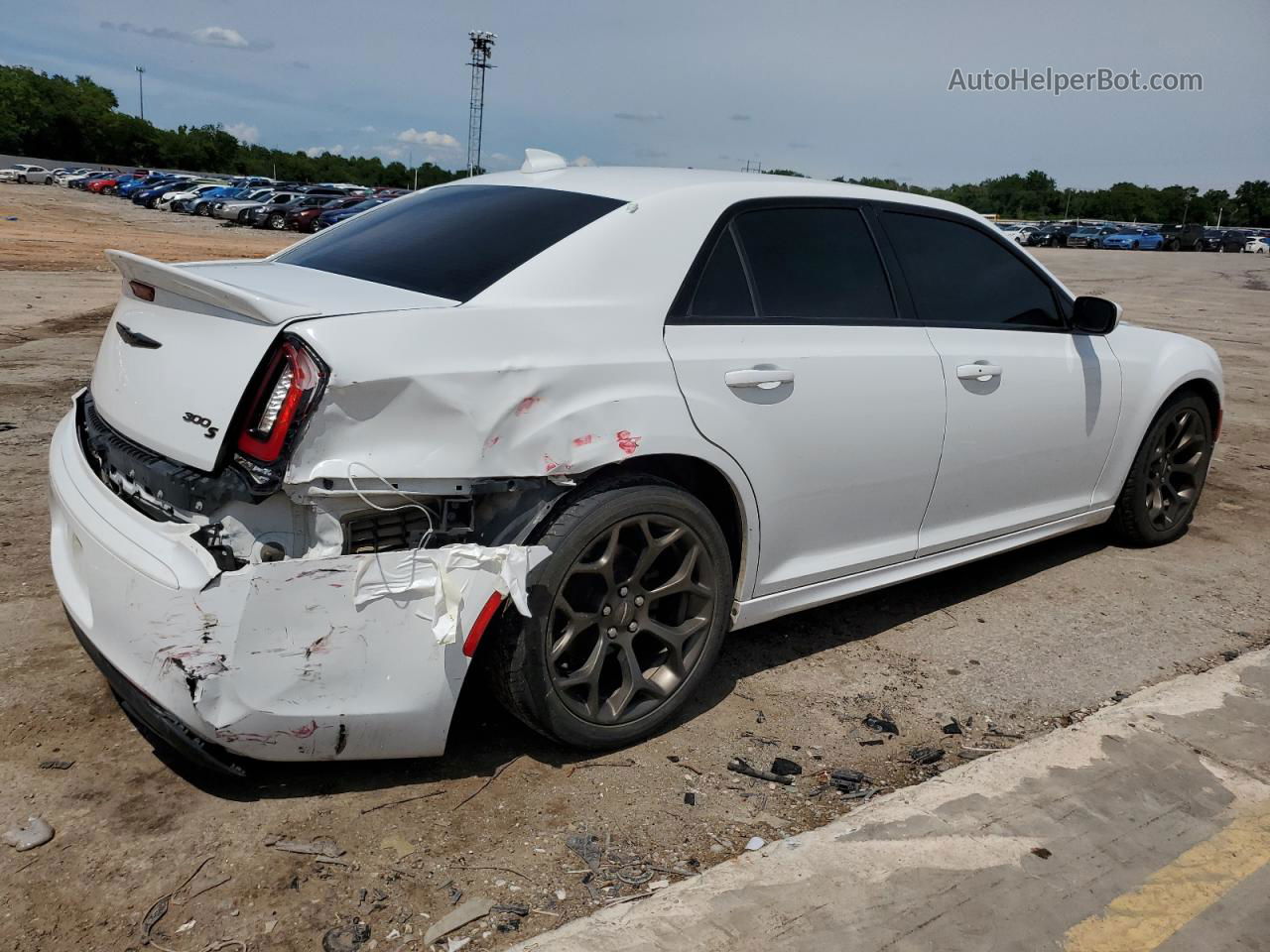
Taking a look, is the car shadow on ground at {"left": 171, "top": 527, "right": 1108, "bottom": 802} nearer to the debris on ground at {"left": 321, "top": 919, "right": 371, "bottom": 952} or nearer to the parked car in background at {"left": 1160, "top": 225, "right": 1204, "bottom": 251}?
the debris on ground at {"left": 321, "top": 919, "right": 371, "bottom": 952}

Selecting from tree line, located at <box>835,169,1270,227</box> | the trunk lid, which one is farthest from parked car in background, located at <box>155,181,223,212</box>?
tree line, located at <box>835,169,1270,227</box>

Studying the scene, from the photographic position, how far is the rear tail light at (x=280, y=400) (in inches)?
95.3

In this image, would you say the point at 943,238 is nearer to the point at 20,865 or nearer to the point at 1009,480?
the point at 1009,480

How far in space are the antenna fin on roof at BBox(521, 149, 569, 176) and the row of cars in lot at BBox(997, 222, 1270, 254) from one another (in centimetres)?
6000

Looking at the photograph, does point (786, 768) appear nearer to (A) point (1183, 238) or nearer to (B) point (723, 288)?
(B) point (723, 288)

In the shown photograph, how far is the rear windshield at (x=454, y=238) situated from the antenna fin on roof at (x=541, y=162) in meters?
0.24

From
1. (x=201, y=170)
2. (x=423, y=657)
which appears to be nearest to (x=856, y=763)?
(x=423, y=657)

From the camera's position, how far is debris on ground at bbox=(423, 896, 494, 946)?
2303mm

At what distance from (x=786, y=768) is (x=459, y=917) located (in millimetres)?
1147

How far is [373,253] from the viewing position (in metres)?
3.33

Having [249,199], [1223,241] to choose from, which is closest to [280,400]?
[249,199]

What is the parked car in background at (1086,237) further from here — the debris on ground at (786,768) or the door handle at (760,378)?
the debris on ground at (786,768)

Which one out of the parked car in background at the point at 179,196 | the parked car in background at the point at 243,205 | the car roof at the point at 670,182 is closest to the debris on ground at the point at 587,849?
the car roof at the point at 670,182

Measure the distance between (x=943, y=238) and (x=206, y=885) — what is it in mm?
3367
